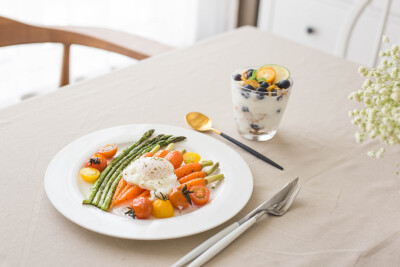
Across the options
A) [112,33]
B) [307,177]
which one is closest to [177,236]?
[307,177]

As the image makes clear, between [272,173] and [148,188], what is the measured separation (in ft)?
1.07

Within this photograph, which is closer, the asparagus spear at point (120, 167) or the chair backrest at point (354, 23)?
the asparagus spear at point (120, 167)

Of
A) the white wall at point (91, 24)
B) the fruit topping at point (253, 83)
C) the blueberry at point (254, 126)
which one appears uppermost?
the fruit topping at point (253, 83)

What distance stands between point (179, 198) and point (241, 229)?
0.48ft

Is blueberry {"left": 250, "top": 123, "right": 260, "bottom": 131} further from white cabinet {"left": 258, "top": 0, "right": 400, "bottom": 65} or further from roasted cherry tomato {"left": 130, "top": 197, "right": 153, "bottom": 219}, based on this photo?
white cabinet {"left": 258, "top": 0, "right": 400, "bottom": 65}

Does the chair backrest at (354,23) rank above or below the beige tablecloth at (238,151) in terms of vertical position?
above

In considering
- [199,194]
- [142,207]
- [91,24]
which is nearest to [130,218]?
[142,207]

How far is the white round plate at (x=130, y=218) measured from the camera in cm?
89

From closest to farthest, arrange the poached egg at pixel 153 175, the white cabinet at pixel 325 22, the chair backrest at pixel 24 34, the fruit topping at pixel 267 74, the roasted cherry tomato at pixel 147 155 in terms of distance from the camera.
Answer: the poached egg at pixel 153 175, the roasted cherry tomato at pixel 147 155, the fruit topping at pixel 267 74, the chair backrest at pixel 24 34, the white cabinet at pixel 325 22

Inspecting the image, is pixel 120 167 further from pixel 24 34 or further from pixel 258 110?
pixel 24 34

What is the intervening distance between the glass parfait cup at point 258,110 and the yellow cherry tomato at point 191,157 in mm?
188

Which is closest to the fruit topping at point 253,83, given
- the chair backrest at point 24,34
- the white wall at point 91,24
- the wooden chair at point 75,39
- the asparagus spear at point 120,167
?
the asparagus spear at point 120,167

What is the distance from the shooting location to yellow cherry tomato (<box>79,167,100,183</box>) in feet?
3.37

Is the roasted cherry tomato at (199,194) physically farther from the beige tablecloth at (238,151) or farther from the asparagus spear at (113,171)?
the asparagus spear at (113,171)
